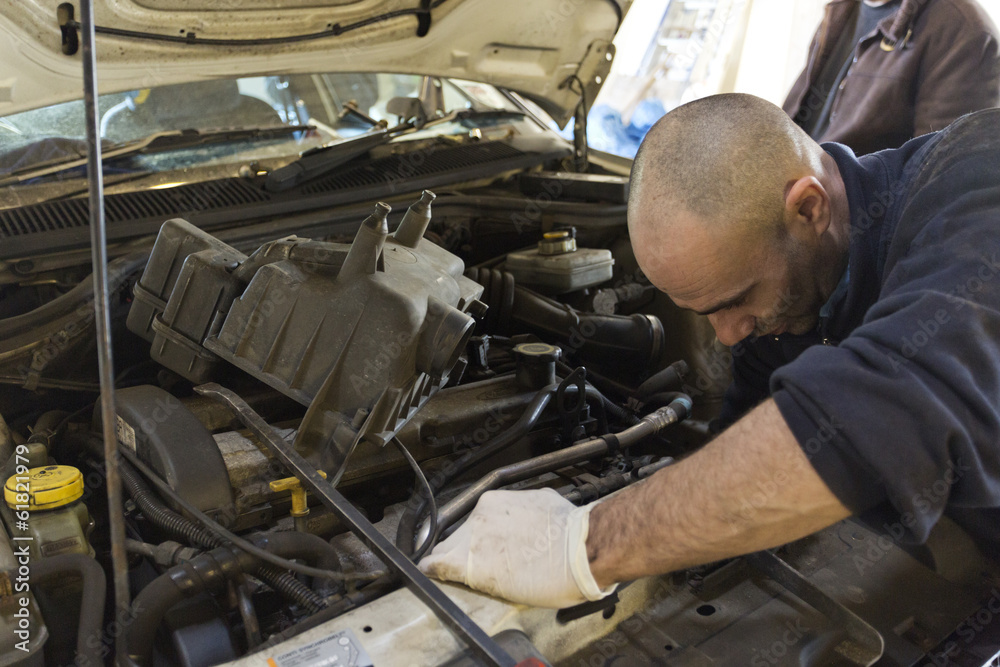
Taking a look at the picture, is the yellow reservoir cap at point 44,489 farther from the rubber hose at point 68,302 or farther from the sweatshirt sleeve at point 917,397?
the sweatshirt sleeve at point 917,397

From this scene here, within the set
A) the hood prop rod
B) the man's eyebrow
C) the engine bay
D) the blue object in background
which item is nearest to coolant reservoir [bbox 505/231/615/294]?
the engine bay

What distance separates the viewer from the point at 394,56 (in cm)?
190

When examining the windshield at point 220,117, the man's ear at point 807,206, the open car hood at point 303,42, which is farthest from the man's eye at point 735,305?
the windshield at point 220,117

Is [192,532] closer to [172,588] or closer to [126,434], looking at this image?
[172,588]

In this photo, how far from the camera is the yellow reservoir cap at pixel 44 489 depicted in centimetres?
101

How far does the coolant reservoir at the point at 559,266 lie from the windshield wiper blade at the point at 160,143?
0.70 metres

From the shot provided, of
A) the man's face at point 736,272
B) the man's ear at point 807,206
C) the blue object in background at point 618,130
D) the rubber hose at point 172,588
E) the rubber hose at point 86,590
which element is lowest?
the blue object in background at point 618,130

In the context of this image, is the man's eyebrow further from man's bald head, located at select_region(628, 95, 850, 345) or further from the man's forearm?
the man's forearm

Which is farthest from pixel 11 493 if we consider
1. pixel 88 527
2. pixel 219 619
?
pixel 219 619

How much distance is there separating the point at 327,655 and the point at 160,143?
140 centimetres

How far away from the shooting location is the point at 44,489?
101cm

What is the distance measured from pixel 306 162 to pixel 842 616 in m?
1.49

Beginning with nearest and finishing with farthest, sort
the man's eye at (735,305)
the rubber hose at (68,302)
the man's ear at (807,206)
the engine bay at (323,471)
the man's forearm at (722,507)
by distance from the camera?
1. the man's forearm at (722,507)
2. the engine bay at (323,471)
3. the man's ear at (807,206)
4. the man's eye at (735,305)
5. the rubber hose at (68,302)

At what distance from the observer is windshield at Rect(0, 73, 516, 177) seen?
5.32 feet
